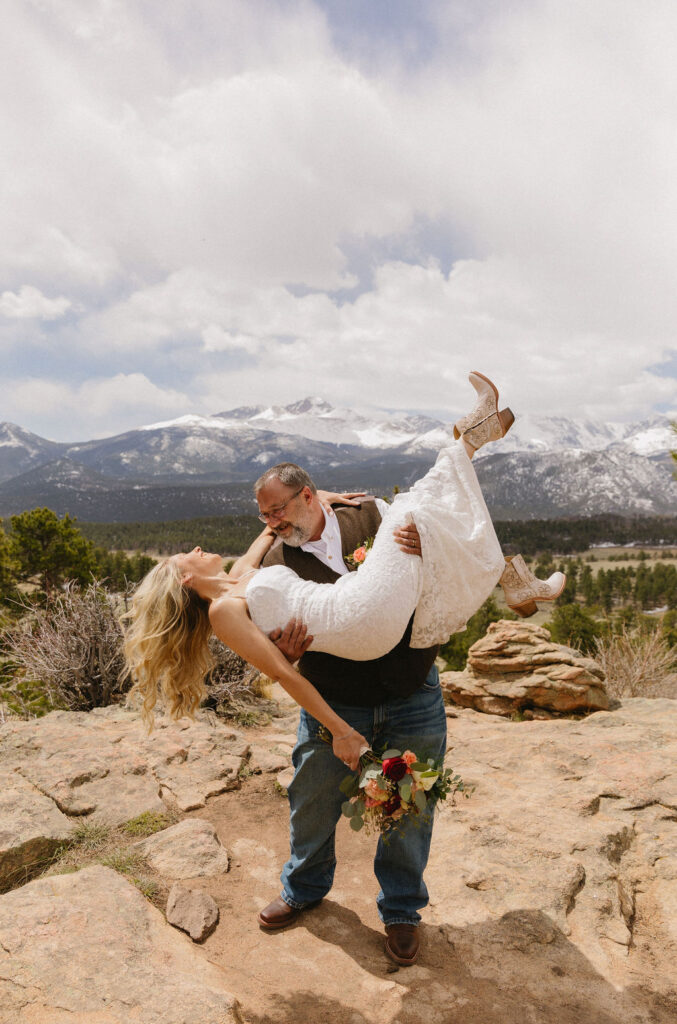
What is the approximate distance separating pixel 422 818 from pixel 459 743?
3.88 metres

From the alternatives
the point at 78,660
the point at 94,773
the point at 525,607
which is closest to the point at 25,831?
the point at 94,773

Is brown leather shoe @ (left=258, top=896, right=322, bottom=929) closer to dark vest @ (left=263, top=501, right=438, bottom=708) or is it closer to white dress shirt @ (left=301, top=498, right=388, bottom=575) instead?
dark vest @ (left=263, top=501, right=438, bottom=708)

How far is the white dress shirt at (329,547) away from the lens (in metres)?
3.11

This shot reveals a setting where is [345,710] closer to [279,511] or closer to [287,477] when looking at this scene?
[279,511]

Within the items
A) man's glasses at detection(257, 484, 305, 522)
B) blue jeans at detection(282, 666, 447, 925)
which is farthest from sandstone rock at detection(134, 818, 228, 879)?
man's glasses at detection(257, 484, 305, 522)

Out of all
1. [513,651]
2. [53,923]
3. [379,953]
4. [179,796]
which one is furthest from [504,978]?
[513,651]

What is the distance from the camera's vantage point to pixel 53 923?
3.05 metres

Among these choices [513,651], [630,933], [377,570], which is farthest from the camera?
[513,651]

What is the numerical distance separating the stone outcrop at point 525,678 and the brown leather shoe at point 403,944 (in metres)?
5.58

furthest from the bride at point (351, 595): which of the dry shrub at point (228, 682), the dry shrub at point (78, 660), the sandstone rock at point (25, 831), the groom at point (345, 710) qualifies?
the dry shrub at point (78, 660)

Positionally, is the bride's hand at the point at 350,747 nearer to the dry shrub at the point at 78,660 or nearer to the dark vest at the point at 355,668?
the dark vest at the point at 355,668

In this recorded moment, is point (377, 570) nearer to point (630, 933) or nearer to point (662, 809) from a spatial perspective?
point (630, 933)

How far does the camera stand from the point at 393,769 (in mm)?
2857

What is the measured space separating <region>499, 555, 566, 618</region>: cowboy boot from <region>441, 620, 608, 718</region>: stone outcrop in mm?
5659
